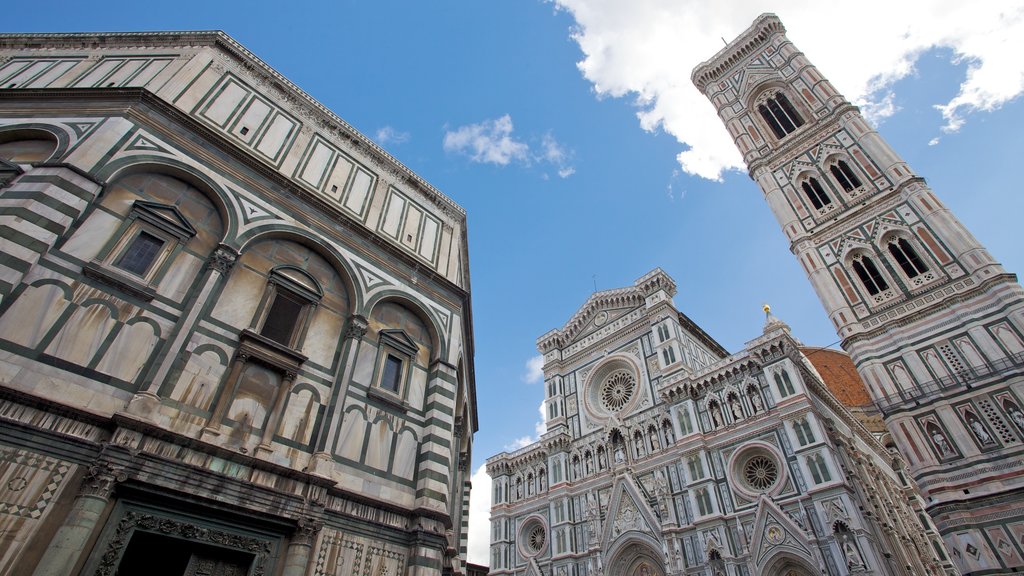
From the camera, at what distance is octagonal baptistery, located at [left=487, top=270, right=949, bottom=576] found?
21.0 metres

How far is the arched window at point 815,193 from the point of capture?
28.4 metres

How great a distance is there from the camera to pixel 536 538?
103 ft

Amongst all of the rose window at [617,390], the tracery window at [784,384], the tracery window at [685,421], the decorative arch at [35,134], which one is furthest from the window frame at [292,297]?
the rose window at [617,390]

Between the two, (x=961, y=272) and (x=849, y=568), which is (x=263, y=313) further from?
(x=961, y=272)

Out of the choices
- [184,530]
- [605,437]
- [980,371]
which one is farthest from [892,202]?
[184,530]

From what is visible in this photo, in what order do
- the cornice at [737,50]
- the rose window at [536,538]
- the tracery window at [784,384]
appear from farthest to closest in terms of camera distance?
the cornice at [737,50] < the rose window at [536,538] < the tracery window at [784,384]

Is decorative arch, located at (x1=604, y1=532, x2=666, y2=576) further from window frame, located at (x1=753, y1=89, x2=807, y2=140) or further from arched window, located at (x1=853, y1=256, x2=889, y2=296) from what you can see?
window frame, located at (x1=753, y1=89, x2=807, y2=140)

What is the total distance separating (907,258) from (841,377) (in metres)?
35.8

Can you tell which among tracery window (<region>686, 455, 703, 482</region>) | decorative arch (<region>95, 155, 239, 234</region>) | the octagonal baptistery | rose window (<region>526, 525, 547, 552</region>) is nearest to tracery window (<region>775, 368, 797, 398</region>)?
the octagonal baptistery

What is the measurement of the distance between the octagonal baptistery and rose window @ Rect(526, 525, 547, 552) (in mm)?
120

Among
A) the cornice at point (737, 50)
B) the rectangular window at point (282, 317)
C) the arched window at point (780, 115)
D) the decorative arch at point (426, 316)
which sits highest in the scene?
the cornice at point (737, 50)

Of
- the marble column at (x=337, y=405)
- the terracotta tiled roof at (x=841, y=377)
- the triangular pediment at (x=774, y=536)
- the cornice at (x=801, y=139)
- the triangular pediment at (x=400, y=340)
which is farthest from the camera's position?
the terracotta tiled roof at (x=841, y=377)

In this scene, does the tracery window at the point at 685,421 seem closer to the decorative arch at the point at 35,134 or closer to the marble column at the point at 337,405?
the marble column at the point at 337,405

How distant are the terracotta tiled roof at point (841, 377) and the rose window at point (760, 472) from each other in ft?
95.5
